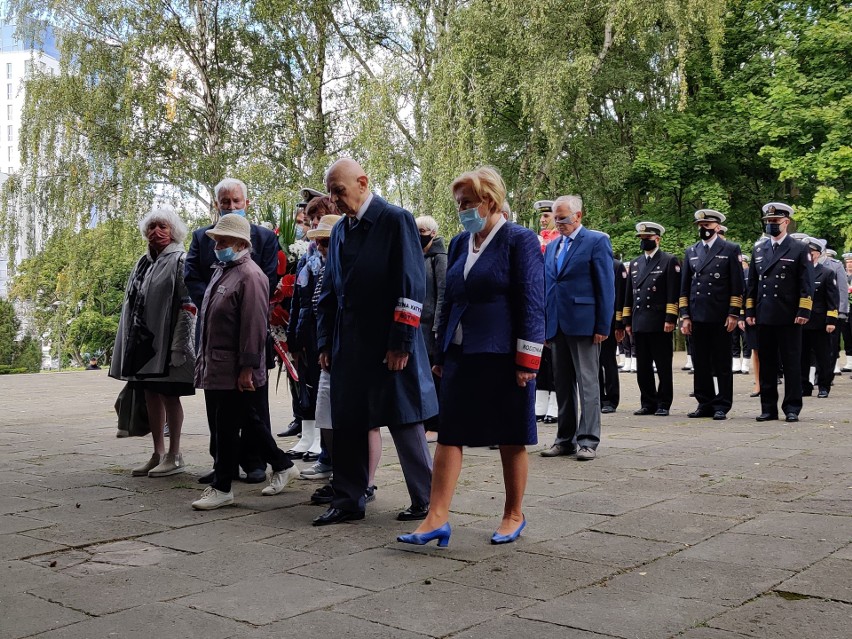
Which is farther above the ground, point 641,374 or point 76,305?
point 76,305

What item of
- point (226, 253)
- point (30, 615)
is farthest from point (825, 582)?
point (226, 253)

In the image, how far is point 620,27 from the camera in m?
25.5

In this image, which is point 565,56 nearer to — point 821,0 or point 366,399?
point 821,0

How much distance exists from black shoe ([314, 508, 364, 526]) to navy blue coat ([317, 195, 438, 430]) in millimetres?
489

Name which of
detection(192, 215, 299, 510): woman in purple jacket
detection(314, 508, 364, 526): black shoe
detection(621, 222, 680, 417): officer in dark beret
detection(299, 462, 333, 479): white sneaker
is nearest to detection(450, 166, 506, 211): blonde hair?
detection(192, 215, 299, 510): woman in purple jacket

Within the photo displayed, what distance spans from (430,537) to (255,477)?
256cm

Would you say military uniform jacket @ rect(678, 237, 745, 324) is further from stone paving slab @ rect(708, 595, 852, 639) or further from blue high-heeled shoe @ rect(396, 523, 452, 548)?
stone paving slab @ rect(708, 595, 852, 639)

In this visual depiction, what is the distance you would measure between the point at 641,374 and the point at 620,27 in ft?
52.1

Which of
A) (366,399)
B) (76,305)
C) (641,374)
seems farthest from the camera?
(76,305)

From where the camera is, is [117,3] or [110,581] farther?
[117,3]

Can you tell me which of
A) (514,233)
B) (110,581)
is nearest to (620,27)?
(514,233)

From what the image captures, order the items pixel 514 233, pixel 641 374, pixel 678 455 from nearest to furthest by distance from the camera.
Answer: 1. pixel 514 233
2. pixel 678 455
3. pixel 641 374

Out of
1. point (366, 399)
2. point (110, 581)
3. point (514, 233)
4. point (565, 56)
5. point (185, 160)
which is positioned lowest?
point (110, 581)

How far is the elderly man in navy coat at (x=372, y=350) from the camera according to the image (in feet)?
18.0
